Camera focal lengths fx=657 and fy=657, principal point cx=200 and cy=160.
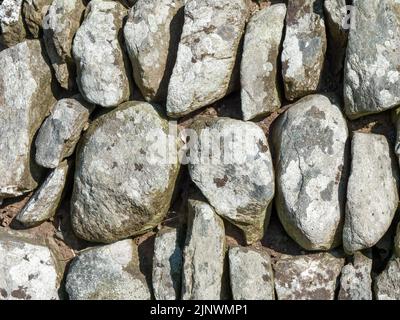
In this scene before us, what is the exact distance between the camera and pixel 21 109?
588 cm

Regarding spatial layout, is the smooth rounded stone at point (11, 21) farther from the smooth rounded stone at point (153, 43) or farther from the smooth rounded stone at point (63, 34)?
the smooth rounded stone at point (153, 43)

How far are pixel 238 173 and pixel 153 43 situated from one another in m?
1.33

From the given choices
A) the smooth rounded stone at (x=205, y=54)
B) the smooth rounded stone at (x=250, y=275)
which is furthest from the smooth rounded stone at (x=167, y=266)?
the smooth rounded stone at (x=205, y=54)

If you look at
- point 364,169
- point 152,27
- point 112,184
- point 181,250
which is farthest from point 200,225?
point 152,27

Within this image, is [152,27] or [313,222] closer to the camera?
[313,222]

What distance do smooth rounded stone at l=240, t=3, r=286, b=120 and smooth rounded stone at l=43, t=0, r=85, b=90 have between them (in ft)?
5.25

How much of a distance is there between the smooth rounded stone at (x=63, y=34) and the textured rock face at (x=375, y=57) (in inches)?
96.1

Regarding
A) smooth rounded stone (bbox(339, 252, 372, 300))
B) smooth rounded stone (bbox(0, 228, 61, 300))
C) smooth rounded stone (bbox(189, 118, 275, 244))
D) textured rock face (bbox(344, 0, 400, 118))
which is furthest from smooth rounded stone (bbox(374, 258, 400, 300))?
smooth rounded stone (bbox(0, 228, 61, 300))

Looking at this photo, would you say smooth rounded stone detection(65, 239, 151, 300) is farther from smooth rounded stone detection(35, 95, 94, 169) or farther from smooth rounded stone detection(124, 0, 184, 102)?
smooth rounded stone detection(124, 0, 184, 102)

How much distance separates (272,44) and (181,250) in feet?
6.02

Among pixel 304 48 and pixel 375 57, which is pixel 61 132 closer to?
pixel 304 48

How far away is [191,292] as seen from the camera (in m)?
5.10

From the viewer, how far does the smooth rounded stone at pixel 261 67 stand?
5.28m

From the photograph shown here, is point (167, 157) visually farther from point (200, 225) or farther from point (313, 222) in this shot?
point (313, 222)
